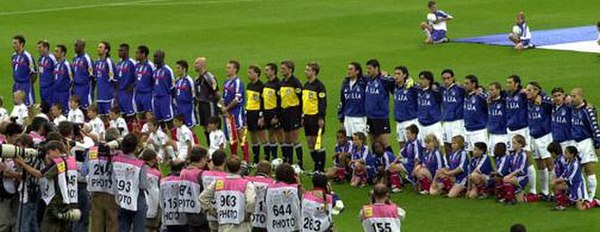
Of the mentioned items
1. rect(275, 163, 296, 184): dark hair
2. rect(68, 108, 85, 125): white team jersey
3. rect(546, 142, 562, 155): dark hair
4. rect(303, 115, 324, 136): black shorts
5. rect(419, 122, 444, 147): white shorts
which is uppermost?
rect(68, 108, 85, 125): white team jersey

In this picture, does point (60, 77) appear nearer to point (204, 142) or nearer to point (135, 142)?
point (204, 142)

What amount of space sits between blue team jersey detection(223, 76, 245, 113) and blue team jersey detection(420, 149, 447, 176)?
378 cm

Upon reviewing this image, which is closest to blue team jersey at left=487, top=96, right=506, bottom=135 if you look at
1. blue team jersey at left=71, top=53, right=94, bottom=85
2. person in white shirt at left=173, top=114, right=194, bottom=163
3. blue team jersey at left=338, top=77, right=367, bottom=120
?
blue team jersey at left=338, top=77, right=367, bottom=120

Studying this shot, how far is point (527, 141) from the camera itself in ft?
80.6

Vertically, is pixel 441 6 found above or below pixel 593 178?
above

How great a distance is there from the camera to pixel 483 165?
79.0ft

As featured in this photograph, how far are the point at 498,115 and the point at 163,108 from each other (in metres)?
6.32

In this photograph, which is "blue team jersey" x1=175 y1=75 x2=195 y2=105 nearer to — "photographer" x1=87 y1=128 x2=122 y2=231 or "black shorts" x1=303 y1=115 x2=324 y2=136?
"black shorts" x1=303 y1=115 x2=324 y2=136

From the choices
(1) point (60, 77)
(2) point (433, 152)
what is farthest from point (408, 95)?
(1) point (60, 77)

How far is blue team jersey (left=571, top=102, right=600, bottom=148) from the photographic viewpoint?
77.0 ft

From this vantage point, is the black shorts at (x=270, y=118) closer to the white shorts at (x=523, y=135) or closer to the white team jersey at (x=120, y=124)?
the white team jersey at (x=120, y=124)

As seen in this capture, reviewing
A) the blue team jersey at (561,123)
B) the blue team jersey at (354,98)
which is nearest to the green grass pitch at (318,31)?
the blue team jersey at (354,98)

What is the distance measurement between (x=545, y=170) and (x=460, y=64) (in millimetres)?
11914

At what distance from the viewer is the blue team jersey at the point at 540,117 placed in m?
24.1
